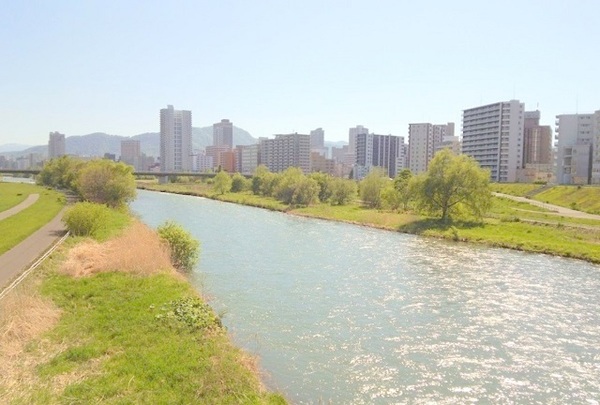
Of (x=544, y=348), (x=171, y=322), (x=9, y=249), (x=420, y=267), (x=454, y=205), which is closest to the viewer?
(x=171, y=322)

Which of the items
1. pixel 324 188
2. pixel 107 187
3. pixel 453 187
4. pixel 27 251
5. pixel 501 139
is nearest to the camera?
pixel 27 251

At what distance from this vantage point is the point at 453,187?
55.9 metres

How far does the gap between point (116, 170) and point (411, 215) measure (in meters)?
39.9

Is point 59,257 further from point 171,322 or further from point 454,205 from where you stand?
point 454,205

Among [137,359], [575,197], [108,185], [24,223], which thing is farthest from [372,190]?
[137,359]

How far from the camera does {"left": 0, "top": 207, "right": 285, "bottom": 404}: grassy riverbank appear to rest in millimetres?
12195

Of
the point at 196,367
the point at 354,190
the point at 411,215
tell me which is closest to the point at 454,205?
the point at 411,215

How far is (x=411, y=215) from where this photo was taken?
204ft

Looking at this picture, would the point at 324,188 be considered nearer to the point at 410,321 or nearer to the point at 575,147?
the point at 410,321

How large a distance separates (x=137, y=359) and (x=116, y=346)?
136 cm

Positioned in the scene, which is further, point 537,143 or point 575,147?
point 537,143

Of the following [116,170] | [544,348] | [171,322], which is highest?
[116,170]

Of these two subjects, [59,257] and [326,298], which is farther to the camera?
[59,257]

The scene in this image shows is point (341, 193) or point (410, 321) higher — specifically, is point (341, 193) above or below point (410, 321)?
above
